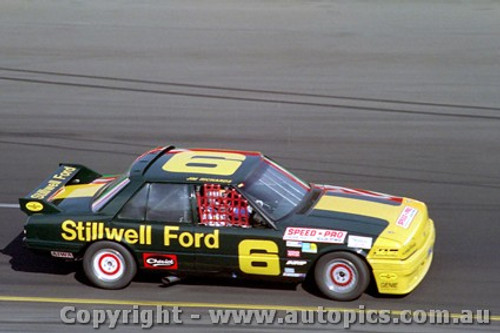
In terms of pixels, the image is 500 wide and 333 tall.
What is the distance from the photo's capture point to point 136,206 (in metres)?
9.25

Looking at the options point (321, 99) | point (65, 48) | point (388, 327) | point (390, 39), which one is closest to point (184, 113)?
point (321, 99)

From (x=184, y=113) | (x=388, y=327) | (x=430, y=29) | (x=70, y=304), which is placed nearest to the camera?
(x=388, y=327)

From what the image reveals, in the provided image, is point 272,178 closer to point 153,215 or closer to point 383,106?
point 153,215

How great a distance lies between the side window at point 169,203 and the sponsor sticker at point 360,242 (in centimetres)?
159

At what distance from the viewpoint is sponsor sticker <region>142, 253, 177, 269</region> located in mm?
9133

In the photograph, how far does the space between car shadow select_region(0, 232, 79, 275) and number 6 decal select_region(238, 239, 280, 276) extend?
2.07 metres

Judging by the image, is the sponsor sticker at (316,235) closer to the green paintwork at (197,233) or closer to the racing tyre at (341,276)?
the green paintwork at (197,233)

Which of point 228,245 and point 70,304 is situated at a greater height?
point 228,245

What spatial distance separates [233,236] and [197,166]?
92 centimetres

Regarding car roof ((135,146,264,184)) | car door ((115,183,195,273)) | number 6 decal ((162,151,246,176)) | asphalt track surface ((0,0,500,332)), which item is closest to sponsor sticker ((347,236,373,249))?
asphalt track surface ((0,0,500,332))

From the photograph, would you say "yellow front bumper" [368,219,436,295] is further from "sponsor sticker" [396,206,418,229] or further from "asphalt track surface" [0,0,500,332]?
"sponsor sticker" [396,206,418,229]

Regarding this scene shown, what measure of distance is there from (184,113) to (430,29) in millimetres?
8008

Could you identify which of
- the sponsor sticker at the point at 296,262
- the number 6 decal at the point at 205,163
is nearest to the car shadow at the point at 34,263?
the number 6 decal at the point at 205,163

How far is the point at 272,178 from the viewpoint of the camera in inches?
378
